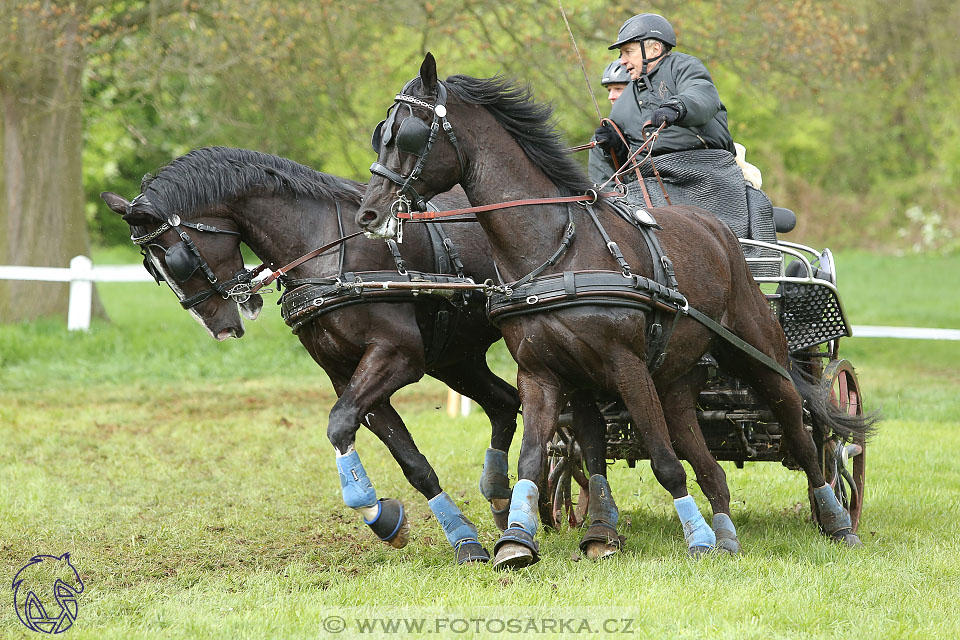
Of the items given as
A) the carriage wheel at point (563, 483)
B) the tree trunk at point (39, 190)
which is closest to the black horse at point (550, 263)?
the carriage wheel at point (563, 483)

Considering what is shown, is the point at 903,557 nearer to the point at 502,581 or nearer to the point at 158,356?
the point at 502,581

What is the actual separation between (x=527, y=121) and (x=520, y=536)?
1.87 m

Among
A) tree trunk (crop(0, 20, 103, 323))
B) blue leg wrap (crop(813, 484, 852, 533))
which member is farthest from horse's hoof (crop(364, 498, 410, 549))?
tree trunk (crop(0, 20, 103, 323))

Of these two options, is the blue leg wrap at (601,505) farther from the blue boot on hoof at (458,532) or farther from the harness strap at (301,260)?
the harness strap at (301,260)

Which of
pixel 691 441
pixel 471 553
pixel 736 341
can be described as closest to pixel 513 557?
pixel 471 553

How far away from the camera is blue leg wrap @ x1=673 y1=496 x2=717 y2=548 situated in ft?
16.1

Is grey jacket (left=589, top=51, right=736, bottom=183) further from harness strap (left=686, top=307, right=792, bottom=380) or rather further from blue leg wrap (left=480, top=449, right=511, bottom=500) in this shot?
blue leg wrap (left=480, top=449, right=511, bottom=500)

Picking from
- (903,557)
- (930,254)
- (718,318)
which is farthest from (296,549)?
(930,254)

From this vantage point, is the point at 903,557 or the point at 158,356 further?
the point at 158,356

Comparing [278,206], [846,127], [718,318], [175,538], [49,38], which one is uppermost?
[846,127]

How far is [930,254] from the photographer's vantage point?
26.4 m

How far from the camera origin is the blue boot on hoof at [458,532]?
513 cm

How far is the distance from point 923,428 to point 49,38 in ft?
33.6

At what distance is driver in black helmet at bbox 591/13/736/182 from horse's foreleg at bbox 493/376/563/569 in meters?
1.75
